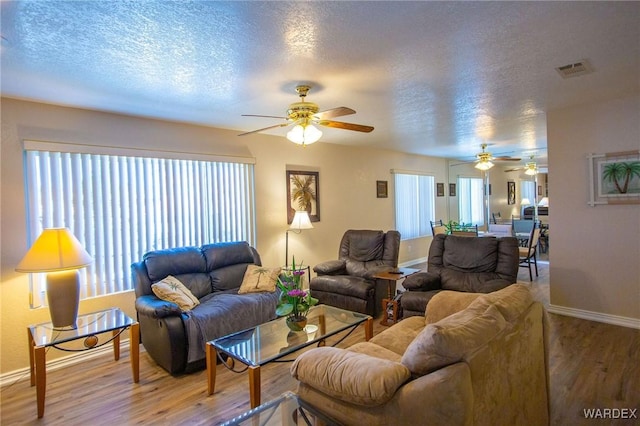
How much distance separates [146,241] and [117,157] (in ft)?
3.13

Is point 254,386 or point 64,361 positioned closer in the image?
point 254,386

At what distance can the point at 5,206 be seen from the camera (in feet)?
9.77

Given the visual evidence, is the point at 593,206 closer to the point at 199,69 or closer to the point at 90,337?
the point at 199,69

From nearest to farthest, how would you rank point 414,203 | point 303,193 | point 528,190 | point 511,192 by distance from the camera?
point 303,193 → point 414,203 → point 528,190 → point 511,192

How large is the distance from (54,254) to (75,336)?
2.13 feet

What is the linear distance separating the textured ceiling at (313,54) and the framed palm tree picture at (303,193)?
5.61 feet

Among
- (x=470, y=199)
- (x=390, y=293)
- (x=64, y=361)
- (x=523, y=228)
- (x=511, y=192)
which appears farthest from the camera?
(x=511, y=192)

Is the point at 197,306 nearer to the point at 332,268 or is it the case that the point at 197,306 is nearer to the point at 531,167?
the point at 332,268

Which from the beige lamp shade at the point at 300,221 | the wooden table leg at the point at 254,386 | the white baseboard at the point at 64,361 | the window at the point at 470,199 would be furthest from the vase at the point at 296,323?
the window at the point at 470,199

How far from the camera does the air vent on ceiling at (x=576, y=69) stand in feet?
8.79

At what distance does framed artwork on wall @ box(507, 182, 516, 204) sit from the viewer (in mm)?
9742

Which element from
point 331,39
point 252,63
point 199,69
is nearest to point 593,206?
point 331,39

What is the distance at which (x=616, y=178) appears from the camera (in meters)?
3.70

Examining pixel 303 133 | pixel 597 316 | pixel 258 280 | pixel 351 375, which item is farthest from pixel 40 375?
pixel 597 316
